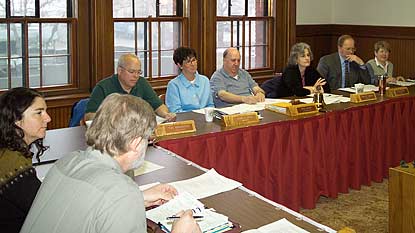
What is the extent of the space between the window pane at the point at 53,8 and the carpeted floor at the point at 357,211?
2.90 meters

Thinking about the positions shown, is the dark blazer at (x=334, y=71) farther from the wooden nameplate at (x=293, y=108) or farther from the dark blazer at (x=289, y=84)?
the wooden nameplate at (x=293, y=108)

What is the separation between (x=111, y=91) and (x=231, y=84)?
1.19 m

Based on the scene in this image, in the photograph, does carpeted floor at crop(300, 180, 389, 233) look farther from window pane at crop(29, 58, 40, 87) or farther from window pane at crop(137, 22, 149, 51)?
window pane at crop(29, 58, 40, 87)

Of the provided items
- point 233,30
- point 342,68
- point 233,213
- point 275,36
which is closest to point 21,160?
point 233,213

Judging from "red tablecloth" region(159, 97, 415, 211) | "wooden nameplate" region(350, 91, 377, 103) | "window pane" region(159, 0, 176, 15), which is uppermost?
"window pane" region(159, 0, 176, 15)

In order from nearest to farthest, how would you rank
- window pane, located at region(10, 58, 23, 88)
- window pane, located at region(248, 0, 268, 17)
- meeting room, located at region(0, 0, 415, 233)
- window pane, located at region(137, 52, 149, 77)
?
meeting room, located at region(0, 0, 415, 233) < window pane, located at region(10, 58, 23, 88) < window pane, located at region(137, 52, 149, 77) < window pane, located at region(248, 0, 268, 17)

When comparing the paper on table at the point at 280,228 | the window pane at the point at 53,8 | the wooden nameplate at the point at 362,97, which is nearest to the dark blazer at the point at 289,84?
the wooden nameplate at the point at 362,97

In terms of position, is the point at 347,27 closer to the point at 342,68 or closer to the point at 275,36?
the point at 275,36

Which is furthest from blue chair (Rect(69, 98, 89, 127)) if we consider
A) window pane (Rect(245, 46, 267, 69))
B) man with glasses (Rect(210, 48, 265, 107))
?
window pane (Rect(245, 46, 267, 69))

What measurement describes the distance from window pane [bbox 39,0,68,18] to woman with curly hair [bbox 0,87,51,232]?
9.95ft

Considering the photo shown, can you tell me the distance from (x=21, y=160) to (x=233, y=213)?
795mm

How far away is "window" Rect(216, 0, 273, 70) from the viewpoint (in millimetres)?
6629

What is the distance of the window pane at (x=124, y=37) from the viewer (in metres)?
5.80

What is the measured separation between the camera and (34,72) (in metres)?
5.38
